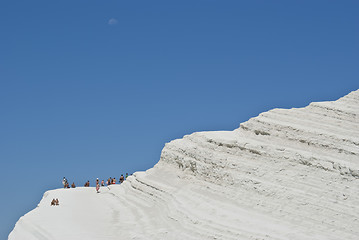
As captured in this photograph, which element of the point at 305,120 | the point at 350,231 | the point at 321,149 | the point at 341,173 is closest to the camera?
the point at 350,231

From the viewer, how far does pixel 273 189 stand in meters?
20.2

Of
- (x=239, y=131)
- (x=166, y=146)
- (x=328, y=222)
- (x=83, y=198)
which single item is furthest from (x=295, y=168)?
(x=83, y=198)

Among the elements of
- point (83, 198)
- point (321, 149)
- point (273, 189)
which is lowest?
point (83, 198)

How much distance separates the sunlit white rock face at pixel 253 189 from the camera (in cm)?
1891

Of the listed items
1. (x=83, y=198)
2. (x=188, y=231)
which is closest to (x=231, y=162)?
(x=188, y=231)

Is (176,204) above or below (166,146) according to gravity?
below

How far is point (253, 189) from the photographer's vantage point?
67.8ft

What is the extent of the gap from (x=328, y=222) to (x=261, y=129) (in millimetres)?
6273

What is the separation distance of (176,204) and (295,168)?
5.62 meters

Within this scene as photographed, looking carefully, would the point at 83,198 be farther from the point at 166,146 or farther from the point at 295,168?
the point at 295,168

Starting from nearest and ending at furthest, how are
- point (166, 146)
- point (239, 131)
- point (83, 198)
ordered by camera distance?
point (239, 131), point (166, 146), point (83, 198)

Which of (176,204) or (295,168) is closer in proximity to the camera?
(295,168)

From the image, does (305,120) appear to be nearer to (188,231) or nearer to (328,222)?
(328,222)

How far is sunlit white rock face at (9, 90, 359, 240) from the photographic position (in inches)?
744
